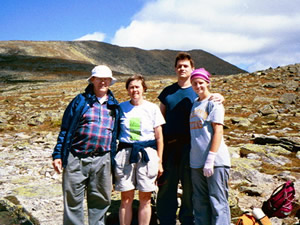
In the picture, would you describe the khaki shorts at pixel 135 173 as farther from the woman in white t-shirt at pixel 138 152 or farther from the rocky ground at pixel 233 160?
the rocky ground at pixel 233 160

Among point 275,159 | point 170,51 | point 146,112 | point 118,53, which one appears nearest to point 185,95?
point 146,112

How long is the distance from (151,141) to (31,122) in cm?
1260

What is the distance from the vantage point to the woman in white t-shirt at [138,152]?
12.8ft

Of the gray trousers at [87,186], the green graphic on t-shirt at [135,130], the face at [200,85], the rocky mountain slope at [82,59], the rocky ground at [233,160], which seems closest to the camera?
the face at [200,85]

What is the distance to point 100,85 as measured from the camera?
3.94 m

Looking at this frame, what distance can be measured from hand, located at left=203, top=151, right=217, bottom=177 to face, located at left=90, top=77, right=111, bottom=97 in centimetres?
170

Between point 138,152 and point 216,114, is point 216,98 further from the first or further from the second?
point 138,152

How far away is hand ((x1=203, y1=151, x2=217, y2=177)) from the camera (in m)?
3.48

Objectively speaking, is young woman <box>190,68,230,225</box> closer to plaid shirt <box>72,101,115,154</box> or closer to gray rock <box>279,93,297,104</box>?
plaid shirt <box>72,101,115,154</box>

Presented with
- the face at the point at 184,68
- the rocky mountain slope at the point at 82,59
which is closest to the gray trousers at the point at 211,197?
the face at the point at 184,68

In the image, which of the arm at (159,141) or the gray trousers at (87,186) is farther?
the arm at (159,141)

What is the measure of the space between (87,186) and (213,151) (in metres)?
1.86

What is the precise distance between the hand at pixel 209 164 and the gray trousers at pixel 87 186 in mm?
Result: 1382

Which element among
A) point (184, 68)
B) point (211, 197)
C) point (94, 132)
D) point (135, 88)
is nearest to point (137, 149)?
point (94, 132)
